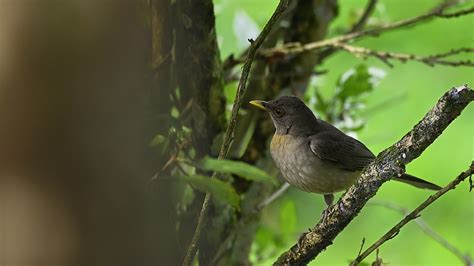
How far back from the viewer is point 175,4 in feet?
9.12

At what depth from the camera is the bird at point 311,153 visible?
3.74 m

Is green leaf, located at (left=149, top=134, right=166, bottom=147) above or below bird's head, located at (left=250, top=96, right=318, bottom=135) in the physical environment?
below

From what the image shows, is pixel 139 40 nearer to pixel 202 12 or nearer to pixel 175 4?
pixel 175 4

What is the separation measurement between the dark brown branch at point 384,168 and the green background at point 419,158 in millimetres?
2919

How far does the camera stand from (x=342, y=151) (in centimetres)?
386

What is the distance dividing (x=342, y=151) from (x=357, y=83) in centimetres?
33

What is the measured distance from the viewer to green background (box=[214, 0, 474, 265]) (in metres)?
6.34

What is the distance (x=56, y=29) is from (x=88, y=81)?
10cm

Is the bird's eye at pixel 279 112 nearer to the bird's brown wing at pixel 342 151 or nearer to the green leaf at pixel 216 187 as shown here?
the bird's brown wing at pixel 342 151

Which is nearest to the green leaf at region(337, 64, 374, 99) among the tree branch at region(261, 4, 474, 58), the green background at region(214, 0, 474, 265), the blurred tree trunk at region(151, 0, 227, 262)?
the tree branch at region(261, 4, 474, 58)

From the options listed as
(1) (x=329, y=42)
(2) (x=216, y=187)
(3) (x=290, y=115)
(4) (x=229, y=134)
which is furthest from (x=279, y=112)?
(2) (x=216, y=187)

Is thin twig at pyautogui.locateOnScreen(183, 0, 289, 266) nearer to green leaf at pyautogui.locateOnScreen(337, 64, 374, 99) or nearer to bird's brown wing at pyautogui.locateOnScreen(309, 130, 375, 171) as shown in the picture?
green leaf at pyautogui.locateOnScreen(337, 64, 374, 99)

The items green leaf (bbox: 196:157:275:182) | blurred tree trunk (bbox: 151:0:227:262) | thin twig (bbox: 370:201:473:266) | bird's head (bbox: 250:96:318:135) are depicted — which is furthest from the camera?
bird's head (bbox: 250:96:318:135)

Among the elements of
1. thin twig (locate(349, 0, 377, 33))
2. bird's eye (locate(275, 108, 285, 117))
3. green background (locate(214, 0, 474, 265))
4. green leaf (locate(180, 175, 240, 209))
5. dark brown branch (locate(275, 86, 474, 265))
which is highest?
green background (locate(214, 0, 474, 265))
